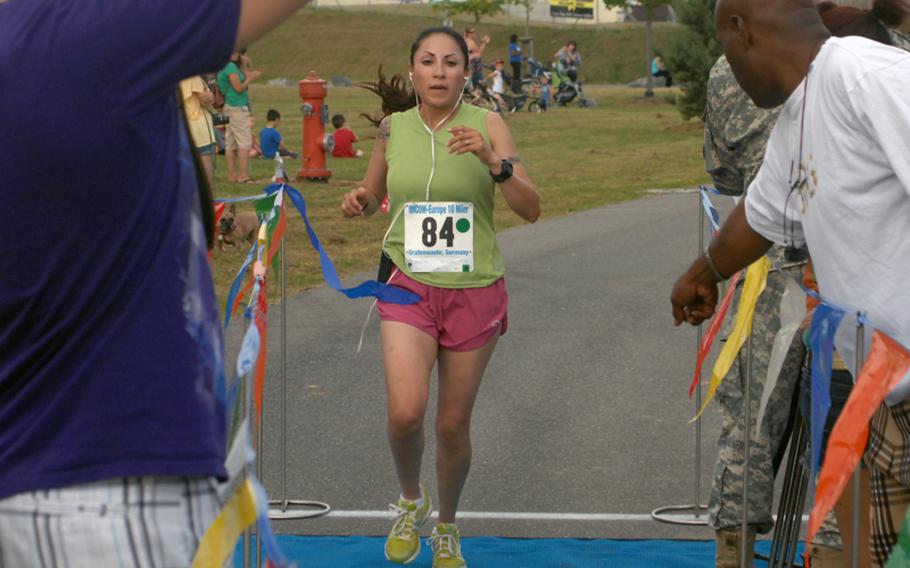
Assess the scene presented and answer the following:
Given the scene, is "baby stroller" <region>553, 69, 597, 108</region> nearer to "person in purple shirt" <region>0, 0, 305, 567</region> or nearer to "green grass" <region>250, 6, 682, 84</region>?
"green grass" <region>250, 6, 682, 84</region>

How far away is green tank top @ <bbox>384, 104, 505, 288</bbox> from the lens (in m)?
5.32

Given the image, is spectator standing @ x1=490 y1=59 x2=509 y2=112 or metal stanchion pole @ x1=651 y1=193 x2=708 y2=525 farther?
spectator standing @ x1=490 y1=59 x2=509 y2=112

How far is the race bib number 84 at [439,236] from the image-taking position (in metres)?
5.23

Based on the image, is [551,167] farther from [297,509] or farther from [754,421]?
[754,421]

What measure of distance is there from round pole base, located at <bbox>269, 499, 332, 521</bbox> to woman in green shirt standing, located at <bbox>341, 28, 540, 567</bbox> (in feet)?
2.37

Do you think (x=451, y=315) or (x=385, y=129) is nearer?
(x=451, y=315)

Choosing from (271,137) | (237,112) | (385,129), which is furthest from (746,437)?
(271,137)

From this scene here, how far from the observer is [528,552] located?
561 cm

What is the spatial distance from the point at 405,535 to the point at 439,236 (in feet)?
3.75

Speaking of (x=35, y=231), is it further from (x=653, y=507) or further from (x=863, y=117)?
(x=653, y=507)

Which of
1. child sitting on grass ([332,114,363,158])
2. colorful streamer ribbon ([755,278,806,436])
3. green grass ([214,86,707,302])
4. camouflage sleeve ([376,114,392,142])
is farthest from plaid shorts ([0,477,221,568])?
child sitting on grass ([332,114,363,158])

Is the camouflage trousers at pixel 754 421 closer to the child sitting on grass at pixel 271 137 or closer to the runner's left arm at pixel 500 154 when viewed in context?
the runner's left arm at pixel 500 154

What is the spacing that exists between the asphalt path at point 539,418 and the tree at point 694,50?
20634 millimetres

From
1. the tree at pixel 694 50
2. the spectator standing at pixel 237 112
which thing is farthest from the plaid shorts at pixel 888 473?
the tree at pixel 694 50
